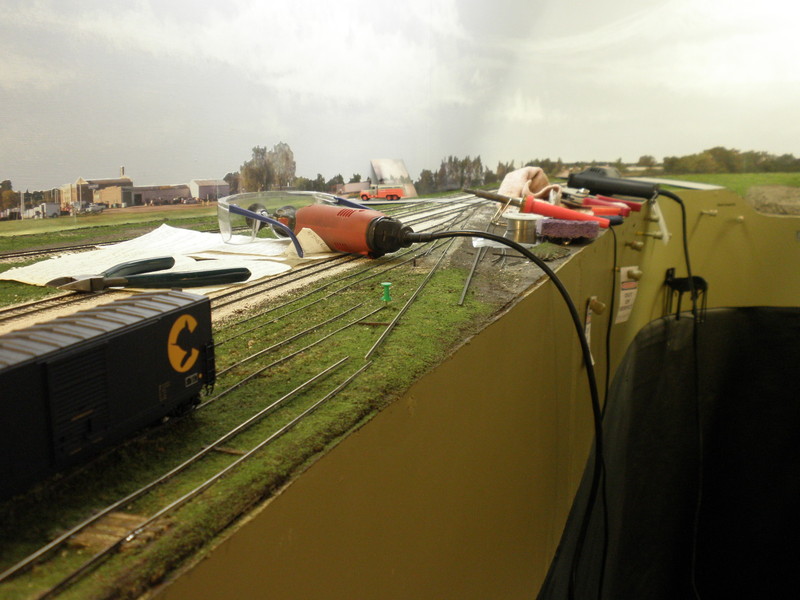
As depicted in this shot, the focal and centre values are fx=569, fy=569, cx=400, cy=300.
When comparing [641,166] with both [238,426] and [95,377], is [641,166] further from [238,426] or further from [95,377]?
[95,377]

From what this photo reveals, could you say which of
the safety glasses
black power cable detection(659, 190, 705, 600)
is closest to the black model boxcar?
the safety glasses

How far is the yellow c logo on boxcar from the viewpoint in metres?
0.72

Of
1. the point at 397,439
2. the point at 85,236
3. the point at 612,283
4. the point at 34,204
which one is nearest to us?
the point at 397,439

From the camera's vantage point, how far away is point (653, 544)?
4715mm

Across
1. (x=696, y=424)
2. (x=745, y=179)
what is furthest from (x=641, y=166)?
(x=696, y=424)

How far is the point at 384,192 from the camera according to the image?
151 inches

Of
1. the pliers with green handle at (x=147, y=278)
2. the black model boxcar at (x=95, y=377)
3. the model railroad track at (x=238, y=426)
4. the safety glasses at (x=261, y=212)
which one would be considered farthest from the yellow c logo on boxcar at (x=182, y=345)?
the safety glasses at (x=261, y=212)

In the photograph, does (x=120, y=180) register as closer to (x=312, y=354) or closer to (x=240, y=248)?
(x=240, y=248)

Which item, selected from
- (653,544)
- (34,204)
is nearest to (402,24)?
(34,204)

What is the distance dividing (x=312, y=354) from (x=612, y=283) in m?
2.44

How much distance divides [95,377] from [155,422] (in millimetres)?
159

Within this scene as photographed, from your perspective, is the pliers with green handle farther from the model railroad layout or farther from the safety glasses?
the safety glasses

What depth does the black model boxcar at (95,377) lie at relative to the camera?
0.53 meters

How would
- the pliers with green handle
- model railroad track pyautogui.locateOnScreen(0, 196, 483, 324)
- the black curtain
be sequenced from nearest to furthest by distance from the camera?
1. model railroad track pyautogui.locateOnScreen(0, 196, 483, 324)
2. the pliers with green handle
3. the black curtain
